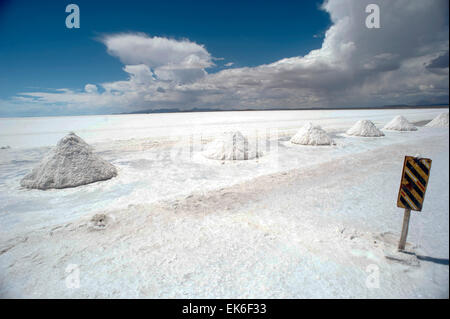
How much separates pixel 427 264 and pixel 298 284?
5.45 feet

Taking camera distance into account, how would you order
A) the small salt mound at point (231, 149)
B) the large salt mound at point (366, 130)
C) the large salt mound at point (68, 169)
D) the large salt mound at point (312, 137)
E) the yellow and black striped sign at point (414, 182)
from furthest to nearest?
1. the large salt mound at point (366, 130)
2. the large salt mound at point (312, 137)
3. the small salt mound at point (231, 149)
4. the large salt mound at point (68, 169)
5. the yellow and black striped sign at point (414, 182)

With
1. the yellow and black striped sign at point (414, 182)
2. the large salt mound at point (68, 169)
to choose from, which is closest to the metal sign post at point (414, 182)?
the yellow and black striped sign at point (414, 182)

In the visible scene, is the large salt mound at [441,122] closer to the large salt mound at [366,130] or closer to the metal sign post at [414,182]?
the large salt mound at [366,130]

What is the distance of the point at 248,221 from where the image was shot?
380 centimetres

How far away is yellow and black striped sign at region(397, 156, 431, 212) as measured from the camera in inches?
101

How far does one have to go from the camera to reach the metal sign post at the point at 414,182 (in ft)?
8.42

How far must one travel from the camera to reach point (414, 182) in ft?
8.64

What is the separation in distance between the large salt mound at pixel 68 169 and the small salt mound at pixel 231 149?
3.76 metres

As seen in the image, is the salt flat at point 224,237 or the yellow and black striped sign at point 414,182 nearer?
the salt flat at point 224,237

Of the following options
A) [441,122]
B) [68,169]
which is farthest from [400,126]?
[68,169]

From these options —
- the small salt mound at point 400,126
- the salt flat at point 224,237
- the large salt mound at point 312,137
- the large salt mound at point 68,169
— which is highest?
the small salt mound at point 400,126

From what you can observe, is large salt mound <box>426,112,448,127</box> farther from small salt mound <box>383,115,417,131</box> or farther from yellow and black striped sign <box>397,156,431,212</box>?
yellow and black striped sign <box>397,156,431,212</box>
